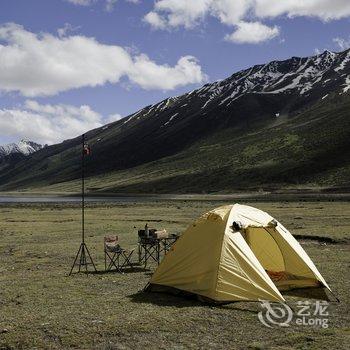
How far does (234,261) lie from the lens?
15.9m

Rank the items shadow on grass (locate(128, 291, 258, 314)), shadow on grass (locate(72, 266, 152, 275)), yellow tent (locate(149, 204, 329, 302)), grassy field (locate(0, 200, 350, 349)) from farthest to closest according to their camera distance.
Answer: shadow on grass (locate(72, 266, 152, 275))
yellow tent (locate(149, 204, 329, 302))
shadow on grass (locate(128, 291, 258, 314))
grassy field (locate(0, 200, 350, 349))

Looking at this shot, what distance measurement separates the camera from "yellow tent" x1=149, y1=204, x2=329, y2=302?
50.7 ft

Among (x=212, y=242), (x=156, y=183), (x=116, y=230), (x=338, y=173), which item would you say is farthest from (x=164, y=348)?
(x=156, y=183)

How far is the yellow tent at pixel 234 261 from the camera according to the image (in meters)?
15.4

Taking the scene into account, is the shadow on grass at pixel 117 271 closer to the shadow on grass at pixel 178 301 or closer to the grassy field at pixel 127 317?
the grassy field at pixel 127 317

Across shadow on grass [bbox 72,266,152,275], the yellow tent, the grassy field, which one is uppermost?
the yellow tent

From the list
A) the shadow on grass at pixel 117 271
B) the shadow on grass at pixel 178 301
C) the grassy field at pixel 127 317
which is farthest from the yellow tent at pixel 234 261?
the shadow on grass at pixel 117 271

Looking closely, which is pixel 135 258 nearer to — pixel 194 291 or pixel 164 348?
pixel 194 291

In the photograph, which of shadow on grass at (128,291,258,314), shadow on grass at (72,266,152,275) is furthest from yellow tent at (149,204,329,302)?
shadow on grass at (72,266,152,275)

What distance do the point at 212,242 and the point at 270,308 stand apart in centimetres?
309

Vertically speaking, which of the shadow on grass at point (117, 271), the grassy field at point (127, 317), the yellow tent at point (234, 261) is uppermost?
the yellow tent at point (234, 261)

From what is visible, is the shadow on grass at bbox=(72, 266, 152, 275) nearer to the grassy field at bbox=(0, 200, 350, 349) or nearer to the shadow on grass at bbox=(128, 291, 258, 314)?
the grassy field at bbox=(0, 200, 350, 349)

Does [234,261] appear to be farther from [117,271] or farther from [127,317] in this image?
[117,271]

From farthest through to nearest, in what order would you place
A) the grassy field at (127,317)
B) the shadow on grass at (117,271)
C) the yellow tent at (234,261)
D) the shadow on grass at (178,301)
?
the shadow on grass at (117,271), the yellow tent at (234,261), the shadow on grass at (178,301), the grassy field at (127,317)
